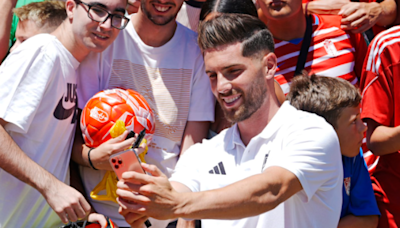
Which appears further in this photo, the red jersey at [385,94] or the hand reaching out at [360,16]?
the hand reaching out at [360,16]

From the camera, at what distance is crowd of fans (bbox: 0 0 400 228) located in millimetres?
2514

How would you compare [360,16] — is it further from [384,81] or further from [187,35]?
[187,35]

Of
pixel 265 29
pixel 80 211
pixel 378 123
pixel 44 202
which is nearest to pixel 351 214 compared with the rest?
pixel 378 123

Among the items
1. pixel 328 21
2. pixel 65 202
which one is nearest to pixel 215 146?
pixel 65 202

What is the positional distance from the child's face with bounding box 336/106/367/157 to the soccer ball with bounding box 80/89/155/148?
124 cm

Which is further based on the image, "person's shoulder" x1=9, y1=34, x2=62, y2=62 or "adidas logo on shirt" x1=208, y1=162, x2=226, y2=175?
"person's shoulder" x1=9, y1=34, x2=62, y2=62

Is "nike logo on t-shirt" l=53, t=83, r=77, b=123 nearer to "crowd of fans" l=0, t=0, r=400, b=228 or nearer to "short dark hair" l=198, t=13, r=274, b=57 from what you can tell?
"crowd of fans" l=0, t=0, r=400, b=228

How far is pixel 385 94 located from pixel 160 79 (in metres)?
1.63

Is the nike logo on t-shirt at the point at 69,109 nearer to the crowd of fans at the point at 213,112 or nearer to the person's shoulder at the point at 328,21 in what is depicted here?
the crowd of fans at the point at 213,112

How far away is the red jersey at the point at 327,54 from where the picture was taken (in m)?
3.73

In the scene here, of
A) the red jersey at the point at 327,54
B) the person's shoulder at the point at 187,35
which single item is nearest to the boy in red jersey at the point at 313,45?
the red jersey at the point at 327,54

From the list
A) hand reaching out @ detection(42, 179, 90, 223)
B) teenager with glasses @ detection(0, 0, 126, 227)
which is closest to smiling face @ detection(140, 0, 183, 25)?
teenager with glasses @ detection(0, 0, 126, 227)

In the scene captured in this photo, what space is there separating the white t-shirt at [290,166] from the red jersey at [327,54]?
3.21ft

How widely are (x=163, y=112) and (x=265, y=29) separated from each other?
1034 mm
